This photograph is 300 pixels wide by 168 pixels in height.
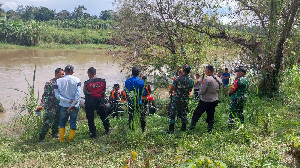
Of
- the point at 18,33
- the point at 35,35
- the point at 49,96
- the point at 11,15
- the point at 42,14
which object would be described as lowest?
the point at 49,96

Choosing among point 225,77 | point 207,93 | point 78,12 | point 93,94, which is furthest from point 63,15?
point 207,93

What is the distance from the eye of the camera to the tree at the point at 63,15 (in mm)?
76438

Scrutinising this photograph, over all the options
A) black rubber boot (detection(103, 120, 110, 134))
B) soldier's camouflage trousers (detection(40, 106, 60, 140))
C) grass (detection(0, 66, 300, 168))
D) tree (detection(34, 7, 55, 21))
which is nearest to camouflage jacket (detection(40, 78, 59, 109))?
soldier's camouflage trousers (detection(40, 106, 60, 140))

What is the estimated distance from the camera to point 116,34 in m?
12.2

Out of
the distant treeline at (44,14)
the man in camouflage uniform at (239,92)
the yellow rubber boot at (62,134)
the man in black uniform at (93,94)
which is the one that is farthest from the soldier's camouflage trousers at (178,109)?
the distant treeline at (44,14)

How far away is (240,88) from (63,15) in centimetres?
7985

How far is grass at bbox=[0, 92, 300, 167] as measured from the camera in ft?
13.1

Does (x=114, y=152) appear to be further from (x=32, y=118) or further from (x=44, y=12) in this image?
(x=44, y=12)

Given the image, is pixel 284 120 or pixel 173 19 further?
pixel 173 19

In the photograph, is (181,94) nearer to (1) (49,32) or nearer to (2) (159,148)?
(2) (159,148)

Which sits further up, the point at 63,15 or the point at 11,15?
the point at 63,15

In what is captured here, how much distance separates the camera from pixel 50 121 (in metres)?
5.59

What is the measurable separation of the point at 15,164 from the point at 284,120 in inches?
216

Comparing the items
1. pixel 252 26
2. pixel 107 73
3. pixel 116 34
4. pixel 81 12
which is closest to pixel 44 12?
pixel 81 12
